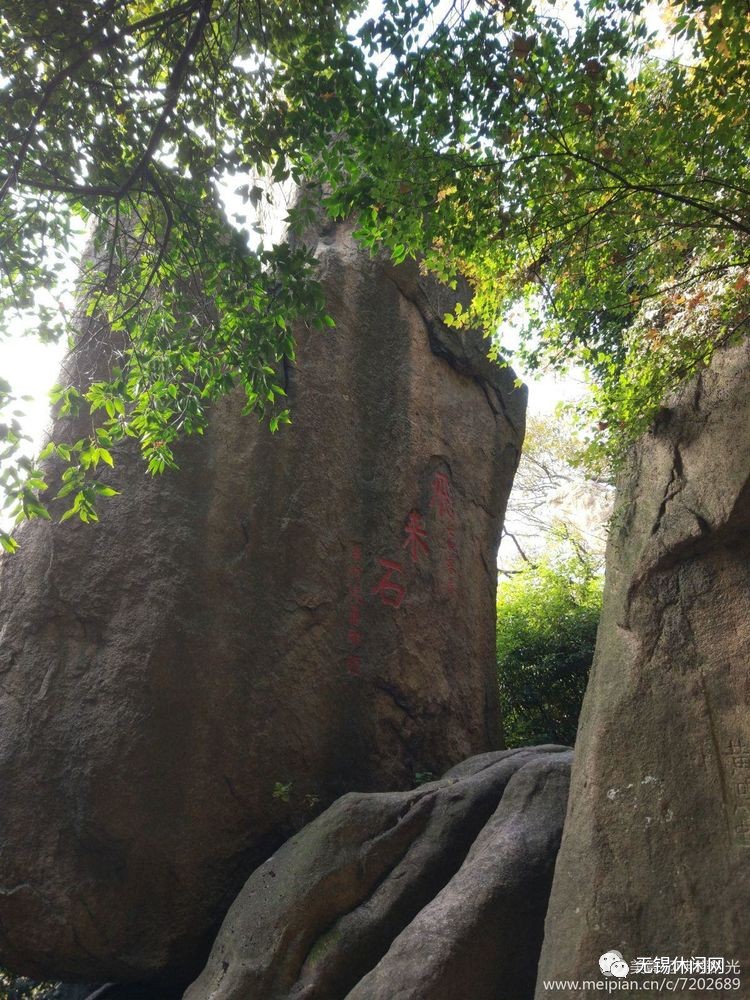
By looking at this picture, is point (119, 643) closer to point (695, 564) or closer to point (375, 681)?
point (375, 681)

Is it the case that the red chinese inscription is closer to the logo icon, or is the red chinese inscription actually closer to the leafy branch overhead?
the leafy branch overhead

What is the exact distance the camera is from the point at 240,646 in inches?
248

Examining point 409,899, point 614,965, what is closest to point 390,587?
point 409,899

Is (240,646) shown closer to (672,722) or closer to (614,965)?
(672,722)

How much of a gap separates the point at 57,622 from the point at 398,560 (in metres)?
3.03

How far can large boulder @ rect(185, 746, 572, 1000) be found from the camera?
4.25m

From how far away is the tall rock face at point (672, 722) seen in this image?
3.56 meters

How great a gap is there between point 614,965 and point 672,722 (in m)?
1.14

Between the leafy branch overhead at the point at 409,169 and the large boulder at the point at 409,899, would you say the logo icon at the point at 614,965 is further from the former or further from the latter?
the leafy branch overhead at the point at 409,169

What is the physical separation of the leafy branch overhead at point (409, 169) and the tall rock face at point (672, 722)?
0.42 meters

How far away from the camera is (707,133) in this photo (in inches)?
155

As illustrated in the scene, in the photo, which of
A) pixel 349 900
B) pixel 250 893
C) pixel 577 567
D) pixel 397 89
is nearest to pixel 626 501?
pixel 397 89

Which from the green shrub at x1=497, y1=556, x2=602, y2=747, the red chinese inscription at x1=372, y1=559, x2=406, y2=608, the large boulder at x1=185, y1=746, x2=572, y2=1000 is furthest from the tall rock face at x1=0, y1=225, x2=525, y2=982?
the green shrub at x1=497, y1=556, x2=602, y2=747

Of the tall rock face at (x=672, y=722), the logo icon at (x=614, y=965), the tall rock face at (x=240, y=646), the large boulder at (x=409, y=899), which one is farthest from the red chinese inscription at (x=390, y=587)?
the logo icon at (x=614, y=965)
